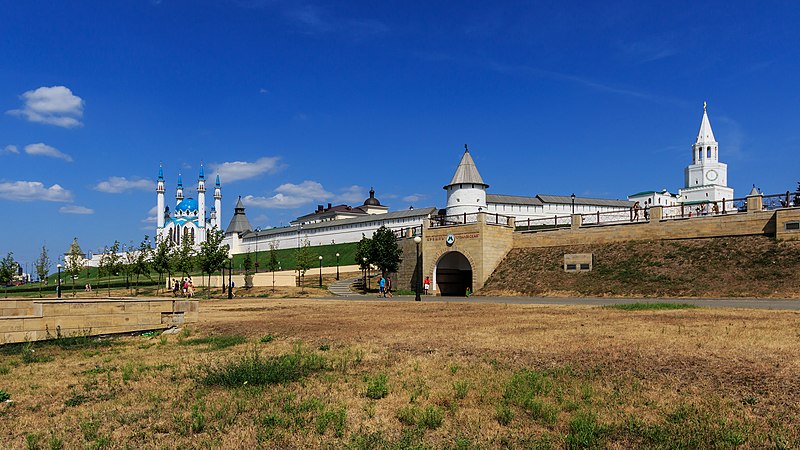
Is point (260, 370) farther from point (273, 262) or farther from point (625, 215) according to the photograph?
point (273, 262)

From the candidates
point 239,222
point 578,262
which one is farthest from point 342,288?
point 239,222

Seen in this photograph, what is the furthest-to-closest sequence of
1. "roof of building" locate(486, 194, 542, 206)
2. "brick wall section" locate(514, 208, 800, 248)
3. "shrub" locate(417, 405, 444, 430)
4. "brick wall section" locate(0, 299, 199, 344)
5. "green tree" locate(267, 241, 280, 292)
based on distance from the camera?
1. "roof of building" locate(486, 194, 542, 206)
2. "green tree" locate(267, 241, 280, 292)
3. "brick wall section" locate(514, 208, 800, 248)
4. "brick wall section" locate(0, 299, 199, 344)
5. "shrub" locate(417, 405, 444, 430)

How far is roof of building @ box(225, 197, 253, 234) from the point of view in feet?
433

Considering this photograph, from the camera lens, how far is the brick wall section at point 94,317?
1272 centimetres

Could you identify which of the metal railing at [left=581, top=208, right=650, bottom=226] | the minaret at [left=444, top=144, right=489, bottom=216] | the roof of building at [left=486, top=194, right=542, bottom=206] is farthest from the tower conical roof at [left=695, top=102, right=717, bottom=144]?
the metal railing at [left=581, top=208, right=650, bottom=226]

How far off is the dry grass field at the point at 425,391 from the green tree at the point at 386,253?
105 ft

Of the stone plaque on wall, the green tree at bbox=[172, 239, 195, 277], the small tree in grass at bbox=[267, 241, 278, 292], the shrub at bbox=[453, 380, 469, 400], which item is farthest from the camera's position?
the small tree in grass at bbox=[267, 241, 278, 292]

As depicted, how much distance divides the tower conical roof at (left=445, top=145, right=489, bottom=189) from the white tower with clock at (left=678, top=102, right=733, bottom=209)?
66183mm

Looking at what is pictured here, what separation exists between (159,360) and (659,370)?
328 inches

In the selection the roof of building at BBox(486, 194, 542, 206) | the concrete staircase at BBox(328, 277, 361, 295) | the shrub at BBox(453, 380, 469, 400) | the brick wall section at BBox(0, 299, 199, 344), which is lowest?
the concrete staircase at BBox(328, 277, 361, 295)

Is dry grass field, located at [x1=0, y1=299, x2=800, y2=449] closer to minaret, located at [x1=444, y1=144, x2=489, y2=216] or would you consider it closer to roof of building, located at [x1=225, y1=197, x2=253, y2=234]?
minaret, located at [x1=444, y1=144, x2=489, y2=216]

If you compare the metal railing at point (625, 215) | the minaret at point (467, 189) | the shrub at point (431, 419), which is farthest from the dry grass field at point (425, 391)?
the minaret at point (467, 189)

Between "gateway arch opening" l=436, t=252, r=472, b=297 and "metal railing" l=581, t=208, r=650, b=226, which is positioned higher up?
"metal railing" l=581, t=208, r=650, b=226

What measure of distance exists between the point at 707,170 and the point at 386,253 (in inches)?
4037
